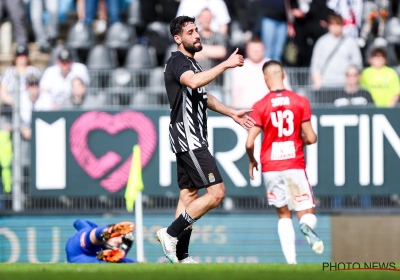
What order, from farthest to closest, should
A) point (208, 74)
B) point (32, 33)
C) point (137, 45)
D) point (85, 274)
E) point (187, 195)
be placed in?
point (32, 33), point (137, 45), point (187, 195), point (208, 74), point (85, 274)

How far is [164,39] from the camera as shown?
50.6 ft

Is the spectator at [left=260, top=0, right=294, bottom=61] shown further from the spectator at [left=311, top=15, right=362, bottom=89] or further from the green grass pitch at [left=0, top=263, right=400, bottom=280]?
the green grass pitch at [left=0, top=263, right=400, bottom=280]

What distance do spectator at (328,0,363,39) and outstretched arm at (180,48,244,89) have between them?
7.75 meters

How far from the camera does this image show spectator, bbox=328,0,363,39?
1509 cm

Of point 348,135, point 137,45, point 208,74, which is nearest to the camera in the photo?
Result: point 208,74

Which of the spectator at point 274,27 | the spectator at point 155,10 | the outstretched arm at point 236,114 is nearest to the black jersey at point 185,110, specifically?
the outstretched arm at point 236,114

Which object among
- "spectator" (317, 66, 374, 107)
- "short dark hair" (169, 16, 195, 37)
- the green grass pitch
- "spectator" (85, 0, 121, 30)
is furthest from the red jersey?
"spectator" (85, 0, 121, 30)

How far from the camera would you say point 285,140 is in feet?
31.7

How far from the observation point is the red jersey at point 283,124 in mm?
9594

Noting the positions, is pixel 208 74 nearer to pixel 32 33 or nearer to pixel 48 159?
pixel 48 159

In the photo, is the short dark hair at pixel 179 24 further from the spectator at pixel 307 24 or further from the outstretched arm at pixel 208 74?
the spectator at pixel 307 24

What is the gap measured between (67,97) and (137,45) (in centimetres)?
239

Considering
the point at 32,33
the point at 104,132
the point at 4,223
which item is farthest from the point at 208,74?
the point at 32,33

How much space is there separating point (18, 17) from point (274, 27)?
468cm
